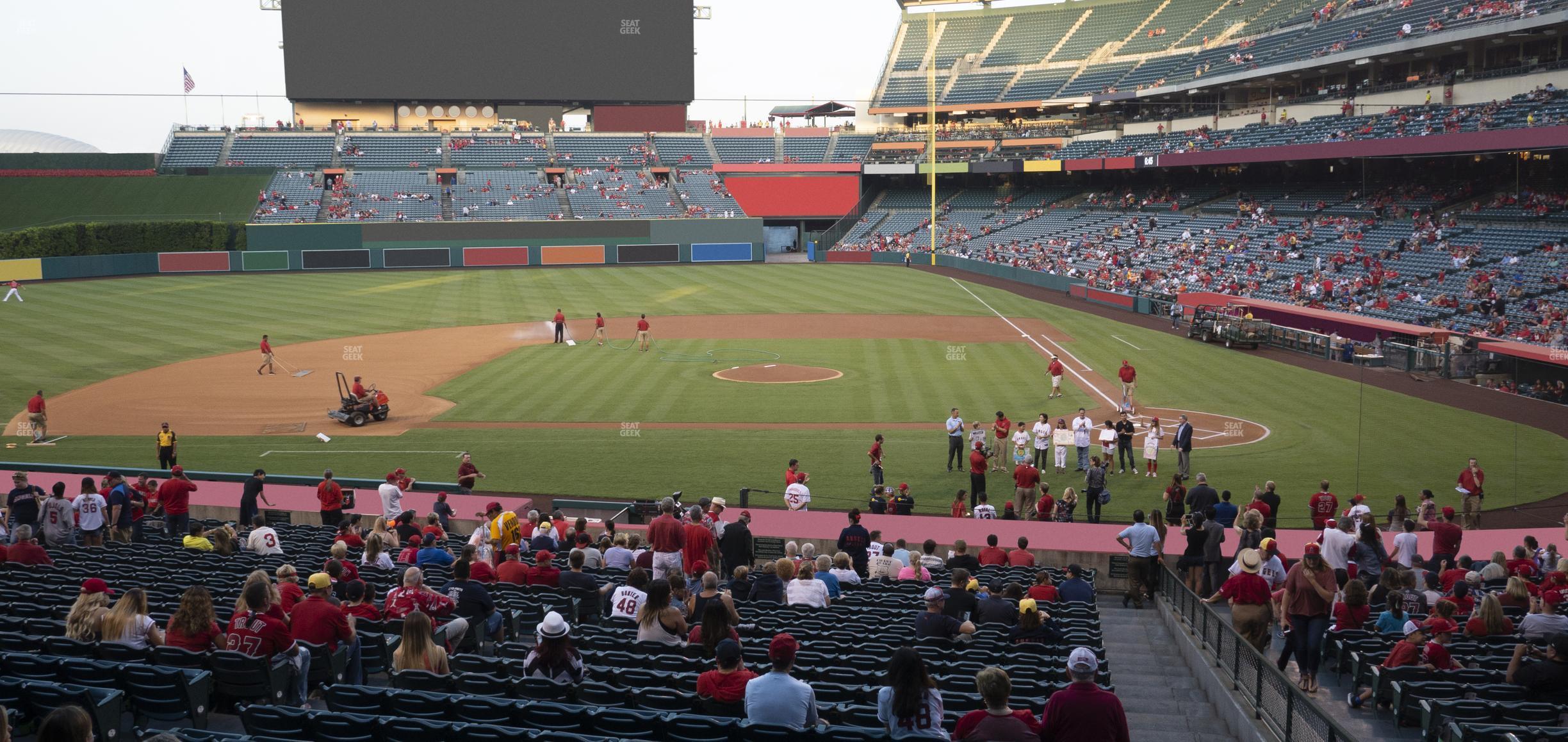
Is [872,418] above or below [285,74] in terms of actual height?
below

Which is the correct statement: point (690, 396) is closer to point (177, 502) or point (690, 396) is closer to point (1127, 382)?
point (1127, 382)

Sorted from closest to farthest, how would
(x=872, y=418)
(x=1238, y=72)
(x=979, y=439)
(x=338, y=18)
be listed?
1. (x=979, y=439)
2. (x=872, y=418)
3. (x=1238, y=72)
4. (x=338, y=18)

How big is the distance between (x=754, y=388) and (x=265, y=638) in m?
25.6

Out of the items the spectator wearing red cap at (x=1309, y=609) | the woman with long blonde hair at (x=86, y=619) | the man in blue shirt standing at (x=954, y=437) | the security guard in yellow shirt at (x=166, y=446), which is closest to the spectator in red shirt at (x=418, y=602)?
the woman with long blonde hair at (x=86, y=619)

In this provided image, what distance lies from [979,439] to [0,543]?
16.1 metres

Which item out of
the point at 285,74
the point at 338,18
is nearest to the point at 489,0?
the point at 338,18

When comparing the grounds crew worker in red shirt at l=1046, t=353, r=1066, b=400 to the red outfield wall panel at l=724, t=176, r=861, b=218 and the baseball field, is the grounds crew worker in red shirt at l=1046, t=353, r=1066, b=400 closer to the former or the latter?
the baseball field

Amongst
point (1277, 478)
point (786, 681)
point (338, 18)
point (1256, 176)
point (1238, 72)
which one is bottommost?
point (1277, 478)

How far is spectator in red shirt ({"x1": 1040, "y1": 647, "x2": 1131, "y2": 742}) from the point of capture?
272 inches

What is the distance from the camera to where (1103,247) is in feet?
214

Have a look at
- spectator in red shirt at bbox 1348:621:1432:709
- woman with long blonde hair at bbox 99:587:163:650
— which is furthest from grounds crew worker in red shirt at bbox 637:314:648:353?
spectator in red shirt at bbox 1348:621:1432:709

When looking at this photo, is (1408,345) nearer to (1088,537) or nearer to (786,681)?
(1088,537)

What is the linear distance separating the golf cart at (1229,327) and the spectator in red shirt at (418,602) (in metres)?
36.4

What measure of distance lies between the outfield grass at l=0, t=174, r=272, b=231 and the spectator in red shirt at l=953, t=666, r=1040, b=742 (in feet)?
259
